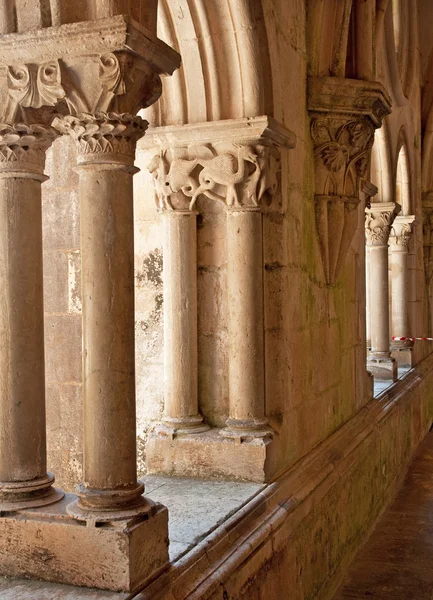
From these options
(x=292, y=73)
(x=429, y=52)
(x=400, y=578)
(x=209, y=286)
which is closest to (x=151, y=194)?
(x=209, y=286)

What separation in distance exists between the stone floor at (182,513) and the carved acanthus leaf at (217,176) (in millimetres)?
1260

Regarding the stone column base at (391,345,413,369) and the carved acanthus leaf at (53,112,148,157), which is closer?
the carved acanthus leaf at (53,112,148,157)

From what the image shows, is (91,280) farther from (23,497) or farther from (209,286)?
(209,286)

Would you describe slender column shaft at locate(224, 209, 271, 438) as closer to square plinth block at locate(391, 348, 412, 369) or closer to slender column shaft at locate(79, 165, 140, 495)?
slender column shaft at locate(79, 165, 140, 495)

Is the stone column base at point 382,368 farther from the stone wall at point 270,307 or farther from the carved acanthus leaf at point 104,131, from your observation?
the carved acanthus leaf at point 104,131

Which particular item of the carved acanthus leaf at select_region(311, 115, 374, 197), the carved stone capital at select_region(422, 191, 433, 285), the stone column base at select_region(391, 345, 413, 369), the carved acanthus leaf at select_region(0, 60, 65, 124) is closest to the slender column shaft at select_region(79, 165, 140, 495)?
the carved acanthus leaf at select_region(0, 60, 65, 124)

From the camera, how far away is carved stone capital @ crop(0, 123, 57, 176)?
98.4 inches

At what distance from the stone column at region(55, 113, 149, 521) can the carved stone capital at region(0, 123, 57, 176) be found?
122 mm

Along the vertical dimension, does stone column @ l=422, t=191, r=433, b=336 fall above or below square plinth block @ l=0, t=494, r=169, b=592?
above

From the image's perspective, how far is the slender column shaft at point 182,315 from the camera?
361cm

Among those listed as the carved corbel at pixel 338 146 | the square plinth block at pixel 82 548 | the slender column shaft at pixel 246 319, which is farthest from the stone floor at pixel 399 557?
the square plinth block at pixel 82 548

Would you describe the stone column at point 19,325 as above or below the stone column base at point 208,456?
above

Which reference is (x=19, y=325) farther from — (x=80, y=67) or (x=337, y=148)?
(x=337, y=148)

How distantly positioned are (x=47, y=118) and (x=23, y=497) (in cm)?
126
